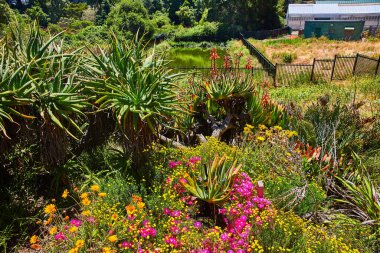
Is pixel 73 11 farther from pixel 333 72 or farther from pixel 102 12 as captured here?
pixel 333 72

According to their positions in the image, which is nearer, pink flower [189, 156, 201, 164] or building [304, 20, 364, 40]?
pink flower [189, 156, 201, 164]

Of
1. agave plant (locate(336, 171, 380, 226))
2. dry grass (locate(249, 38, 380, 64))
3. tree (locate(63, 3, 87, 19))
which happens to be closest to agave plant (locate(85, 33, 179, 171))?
agave plant (locate(336, 171, 380, 226))

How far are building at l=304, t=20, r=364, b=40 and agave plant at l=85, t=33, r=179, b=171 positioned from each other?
37141 millimetres

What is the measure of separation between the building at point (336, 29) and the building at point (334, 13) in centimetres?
→ 809

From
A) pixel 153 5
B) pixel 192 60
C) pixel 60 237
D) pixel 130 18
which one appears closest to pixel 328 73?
pixel 192 60

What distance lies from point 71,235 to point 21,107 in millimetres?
1710

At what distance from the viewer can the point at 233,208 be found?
3.62m

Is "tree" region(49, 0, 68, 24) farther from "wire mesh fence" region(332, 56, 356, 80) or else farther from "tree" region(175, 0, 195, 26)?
"wire mesh fence" region(332, 56, 356, 80)

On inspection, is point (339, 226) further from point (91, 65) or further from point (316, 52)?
point (316, 52)

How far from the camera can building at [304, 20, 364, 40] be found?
36.2m

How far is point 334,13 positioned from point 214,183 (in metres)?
48.9

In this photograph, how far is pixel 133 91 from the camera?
4.16 meters

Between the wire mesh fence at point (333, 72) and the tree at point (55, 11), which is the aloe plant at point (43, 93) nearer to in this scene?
the wire mesh fence at point (333, 72)

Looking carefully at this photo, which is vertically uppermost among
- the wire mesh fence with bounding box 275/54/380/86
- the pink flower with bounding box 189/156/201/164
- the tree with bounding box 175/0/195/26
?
the tree with bounding box 175/0/195/26
